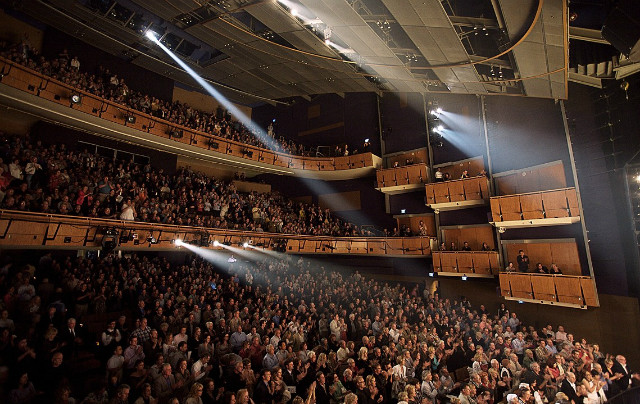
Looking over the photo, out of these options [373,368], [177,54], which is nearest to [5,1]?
[177,54]

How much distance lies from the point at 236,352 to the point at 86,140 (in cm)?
834

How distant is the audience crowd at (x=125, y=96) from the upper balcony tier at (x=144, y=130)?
27 cm

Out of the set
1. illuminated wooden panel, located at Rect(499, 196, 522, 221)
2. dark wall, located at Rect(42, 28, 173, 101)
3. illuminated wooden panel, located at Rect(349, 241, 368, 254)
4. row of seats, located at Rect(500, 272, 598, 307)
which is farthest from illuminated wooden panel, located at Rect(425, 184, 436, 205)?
dark wall, located at Rect(42, 28, 173, 101)

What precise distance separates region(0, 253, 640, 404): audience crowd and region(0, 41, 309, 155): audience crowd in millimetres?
4468

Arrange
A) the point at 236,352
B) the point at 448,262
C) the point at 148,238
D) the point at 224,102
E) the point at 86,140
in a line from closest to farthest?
the point at 236,352 < the point at 148,238 < the point at 86,140 < the point at 448,262 < the point at 224,102

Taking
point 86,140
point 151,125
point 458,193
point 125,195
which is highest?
point 151,125

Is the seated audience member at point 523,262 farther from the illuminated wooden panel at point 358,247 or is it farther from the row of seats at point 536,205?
the illuminated wooden panel at point 358,247

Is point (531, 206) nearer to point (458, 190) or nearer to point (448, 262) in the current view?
point (458, 190)

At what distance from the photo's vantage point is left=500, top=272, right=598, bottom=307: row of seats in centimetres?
748

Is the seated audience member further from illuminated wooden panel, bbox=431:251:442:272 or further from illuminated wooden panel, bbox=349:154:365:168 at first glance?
illuminated wooden panel, bbox=349:154:365:168

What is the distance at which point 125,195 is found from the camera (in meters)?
8.18

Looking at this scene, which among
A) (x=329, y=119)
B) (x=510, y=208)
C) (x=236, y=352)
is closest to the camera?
(x=236, y=352)

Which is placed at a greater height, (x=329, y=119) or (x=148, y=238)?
(x=329, y=119)

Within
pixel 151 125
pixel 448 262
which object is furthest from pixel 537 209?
pixel 151 125
